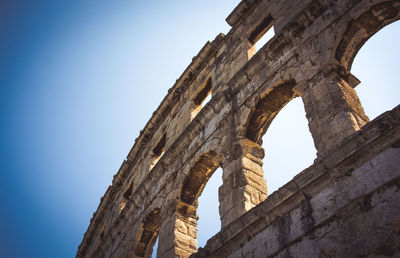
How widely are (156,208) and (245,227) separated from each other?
416cm

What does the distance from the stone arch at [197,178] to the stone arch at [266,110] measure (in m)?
1.22

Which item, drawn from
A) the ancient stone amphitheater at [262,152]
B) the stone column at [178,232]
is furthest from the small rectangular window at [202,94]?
the stone column at [178,232]

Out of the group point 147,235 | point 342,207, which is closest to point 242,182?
point 342,207

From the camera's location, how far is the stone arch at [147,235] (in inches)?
321

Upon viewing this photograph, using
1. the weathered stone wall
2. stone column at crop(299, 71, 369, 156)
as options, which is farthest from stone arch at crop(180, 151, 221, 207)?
the weathered stone wall

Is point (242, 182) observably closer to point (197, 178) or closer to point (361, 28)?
point (197, 178)

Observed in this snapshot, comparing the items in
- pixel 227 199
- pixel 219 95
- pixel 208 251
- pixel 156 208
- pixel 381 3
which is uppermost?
pixel 219 95

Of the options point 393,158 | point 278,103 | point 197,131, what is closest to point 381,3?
point 278,103

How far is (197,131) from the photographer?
7.86 metres

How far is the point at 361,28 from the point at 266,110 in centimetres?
205

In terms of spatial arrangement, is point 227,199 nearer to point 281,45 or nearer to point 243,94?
point 243,94

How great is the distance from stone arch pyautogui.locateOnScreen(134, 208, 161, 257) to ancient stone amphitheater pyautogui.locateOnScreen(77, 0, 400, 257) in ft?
0.08

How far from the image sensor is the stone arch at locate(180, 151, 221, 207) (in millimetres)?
7207

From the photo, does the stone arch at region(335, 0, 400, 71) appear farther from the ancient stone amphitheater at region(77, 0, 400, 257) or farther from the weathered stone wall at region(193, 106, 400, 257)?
the weathered stone wall at region(193, 106, 400, 257)
